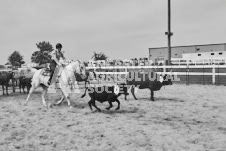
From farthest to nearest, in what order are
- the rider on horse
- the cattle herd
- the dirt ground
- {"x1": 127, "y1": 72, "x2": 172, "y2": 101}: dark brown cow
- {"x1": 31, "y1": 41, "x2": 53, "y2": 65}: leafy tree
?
{"x1": 31, "y1": 41, "x2": 53, "y2": 65}: leafy tree → {"x1": 127, "y1": 72, "x2": 172, "y2": 101}: dark brown cow → the rider on horse → the cattle herd → the dirt ground

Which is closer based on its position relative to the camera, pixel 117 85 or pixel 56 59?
pixel 117 85

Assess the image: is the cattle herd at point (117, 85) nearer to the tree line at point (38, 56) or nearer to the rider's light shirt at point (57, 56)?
the rider's light shirt at point (57, 56)

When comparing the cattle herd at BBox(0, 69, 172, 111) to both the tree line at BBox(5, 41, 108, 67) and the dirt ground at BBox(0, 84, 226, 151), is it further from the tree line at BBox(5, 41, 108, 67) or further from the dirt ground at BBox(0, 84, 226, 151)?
the tree line at BBox(5, 41, 108, 67)

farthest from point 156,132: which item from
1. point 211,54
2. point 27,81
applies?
point 211,54

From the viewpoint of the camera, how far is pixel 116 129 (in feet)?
17.1

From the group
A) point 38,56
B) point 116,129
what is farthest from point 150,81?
point 38,56

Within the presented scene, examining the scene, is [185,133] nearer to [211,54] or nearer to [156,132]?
[156,132]

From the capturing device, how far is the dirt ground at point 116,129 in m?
4.15

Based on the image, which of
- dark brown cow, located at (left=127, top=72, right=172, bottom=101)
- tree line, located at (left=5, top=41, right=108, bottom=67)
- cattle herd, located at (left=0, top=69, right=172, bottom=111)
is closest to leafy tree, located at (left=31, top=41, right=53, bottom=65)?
tree line, located at (left=5, top=41, right=108, bottom=67)

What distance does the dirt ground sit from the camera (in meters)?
4.15

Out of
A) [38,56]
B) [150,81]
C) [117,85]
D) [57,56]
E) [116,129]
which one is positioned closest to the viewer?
[116,129]

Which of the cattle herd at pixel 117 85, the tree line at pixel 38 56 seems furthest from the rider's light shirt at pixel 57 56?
the tree line at pixel 38 56

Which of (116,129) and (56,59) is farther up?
(56,59)

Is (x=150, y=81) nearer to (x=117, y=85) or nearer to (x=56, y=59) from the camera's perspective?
(x=117, y=85)
